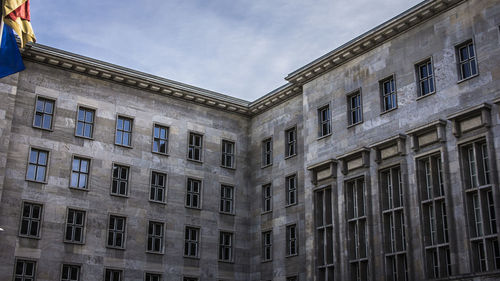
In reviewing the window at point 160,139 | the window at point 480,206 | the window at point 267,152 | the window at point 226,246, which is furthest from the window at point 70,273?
the window at point 480,206

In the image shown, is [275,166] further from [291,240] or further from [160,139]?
[160,139]

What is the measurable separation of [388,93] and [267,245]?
42.3ft

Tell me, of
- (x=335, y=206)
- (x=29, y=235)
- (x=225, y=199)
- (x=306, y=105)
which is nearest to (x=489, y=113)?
(x=335, y=206)

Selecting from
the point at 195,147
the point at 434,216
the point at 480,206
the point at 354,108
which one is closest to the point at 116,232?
the point at 195,147

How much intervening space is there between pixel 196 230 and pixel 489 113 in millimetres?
19698

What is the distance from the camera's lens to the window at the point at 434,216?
28828 millimetres

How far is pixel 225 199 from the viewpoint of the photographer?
42.5 meters

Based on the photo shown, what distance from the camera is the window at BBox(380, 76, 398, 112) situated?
109 feet

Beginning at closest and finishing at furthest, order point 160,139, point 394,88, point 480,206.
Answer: point 480,206
point 394,88
point 160,139

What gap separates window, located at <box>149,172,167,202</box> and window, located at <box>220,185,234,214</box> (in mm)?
4132

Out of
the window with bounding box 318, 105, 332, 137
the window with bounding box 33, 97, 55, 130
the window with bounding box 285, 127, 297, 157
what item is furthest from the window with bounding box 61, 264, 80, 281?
the window with bounding box 318, 105, 332, 137

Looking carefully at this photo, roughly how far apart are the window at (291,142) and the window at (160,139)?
7.53 meters

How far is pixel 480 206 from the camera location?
27.8 metres

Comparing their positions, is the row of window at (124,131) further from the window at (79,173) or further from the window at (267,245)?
the window at (267,245)
